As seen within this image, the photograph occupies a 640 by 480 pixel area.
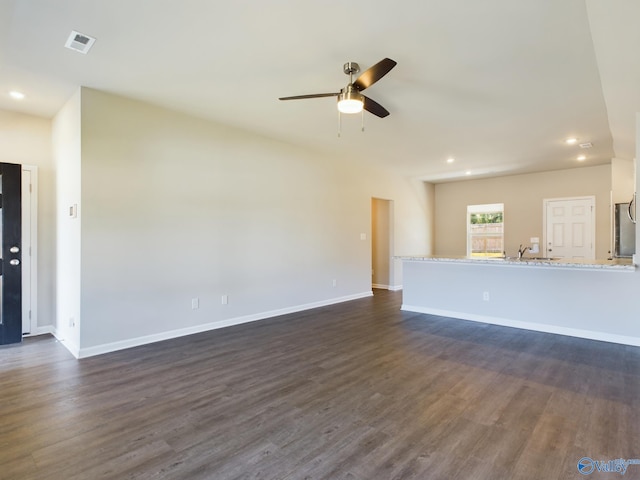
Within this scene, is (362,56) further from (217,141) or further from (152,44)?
(217,141)

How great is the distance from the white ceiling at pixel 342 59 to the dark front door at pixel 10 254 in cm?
90

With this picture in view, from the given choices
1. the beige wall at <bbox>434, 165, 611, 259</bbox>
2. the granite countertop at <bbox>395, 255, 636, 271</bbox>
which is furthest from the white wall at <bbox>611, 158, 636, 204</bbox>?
the granite countertop at <bbox>395, 255, 636, 271</bbox>

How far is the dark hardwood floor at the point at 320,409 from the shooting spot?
1.81 metres

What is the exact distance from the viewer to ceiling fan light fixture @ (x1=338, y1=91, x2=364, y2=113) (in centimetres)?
278

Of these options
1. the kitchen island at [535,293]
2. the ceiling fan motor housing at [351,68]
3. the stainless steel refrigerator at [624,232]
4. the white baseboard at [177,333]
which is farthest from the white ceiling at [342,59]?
the white baseboard at [177,333]

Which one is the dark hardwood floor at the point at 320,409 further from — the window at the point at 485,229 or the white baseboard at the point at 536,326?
the window at the point at 485,229

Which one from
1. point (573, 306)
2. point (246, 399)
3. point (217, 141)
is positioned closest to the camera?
point (246, 399)

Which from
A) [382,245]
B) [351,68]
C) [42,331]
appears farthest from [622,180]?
[42,331]

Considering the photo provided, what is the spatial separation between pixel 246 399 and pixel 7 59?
11.6 feet

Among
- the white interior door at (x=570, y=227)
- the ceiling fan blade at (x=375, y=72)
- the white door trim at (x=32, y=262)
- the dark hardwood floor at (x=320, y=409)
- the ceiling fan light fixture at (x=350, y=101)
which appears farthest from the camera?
the white interior door at (x=570, y=227)

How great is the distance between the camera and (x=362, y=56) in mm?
2762

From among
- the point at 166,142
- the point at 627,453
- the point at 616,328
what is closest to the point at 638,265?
the point at 616,328

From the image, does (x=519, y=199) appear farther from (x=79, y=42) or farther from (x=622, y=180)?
(x=79, y=42)

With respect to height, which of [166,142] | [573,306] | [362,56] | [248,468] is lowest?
[248,468]
